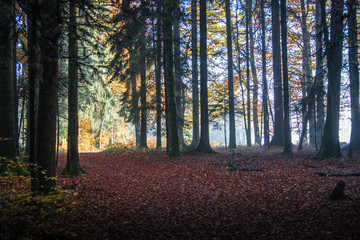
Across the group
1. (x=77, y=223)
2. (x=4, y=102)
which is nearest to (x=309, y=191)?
(x=77, y=223)

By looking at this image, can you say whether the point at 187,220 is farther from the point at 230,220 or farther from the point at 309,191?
the point at 309,191

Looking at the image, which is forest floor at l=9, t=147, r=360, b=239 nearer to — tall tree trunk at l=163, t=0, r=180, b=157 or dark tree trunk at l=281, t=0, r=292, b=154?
dark tree trunk at l=281, t=0, r=292, b=154

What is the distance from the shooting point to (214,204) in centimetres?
653

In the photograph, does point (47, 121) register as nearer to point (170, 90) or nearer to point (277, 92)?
point (170, 90)

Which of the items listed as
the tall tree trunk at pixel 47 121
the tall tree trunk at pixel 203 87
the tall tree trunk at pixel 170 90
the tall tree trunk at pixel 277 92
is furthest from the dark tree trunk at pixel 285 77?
the tall tree trunk at pixel 47 121

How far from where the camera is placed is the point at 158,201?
273 inches

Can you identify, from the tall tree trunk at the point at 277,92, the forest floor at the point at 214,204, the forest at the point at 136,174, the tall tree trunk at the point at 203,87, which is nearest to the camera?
the forest at the point at 136,174

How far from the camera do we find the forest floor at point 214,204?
4.71 metres

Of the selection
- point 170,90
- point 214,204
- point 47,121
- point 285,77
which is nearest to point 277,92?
Result: point 285,77

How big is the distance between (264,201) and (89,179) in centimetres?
608

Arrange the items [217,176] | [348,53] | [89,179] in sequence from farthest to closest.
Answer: [348,53], [217,176], [89,179]

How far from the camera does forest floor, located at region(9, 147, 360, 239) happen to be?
4.71 meters

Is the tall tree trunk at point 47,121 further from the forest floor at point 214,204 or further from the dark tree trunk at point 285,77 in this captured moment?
the dark tree trunk at point 285,77

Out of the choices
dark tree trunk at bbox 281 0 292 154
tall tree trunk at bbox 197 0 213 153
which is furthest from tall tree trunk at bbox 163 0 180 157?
dark tree trunk at bbox 281 0 292 154
